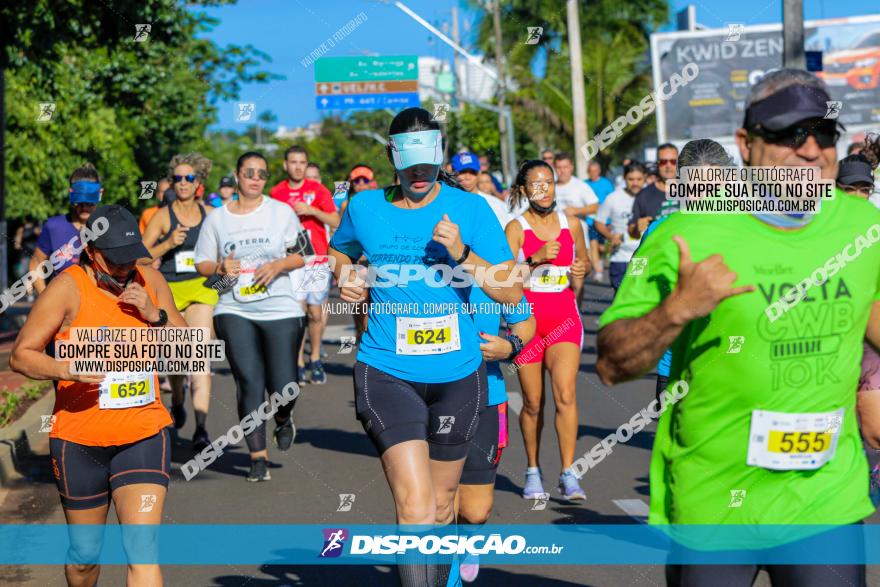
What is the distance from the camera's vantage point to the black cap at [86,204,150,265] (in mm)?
4992

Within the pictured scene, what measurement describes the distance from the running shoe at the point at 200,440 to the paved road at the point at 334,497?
0.13 meters

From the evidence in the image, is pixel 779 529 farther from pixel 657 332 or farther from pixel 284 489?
pixel 284 489

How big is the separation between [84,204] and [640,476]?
4.06 meters

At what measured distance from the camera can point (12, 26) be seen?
1347 cm

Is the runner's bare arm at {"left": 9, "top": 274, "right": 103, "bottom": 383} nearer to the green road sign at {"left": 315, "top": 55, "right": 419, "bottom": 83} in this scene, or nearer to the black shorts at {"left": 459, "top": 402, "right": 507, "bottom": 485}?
the black shorts at {"left": 459, "top": 402, "right": 507, "bottom": 485}

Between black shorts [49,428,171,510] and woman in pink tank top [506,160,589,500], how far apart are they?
3234mm

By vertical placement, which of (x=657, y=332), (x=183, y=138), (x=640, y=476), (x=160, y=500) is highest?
(x=183, y=138)

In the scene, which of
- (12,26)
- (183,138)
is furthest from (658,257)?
(183,138)

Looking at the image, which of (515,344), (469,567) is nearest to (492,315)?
(515,344)

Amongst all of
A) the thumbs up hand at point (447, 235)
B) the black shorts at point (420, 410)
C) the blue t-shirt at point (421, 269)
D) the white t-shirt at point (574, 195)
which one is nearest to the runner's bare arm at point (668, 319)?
the thumbs up hand at point (447, 235)

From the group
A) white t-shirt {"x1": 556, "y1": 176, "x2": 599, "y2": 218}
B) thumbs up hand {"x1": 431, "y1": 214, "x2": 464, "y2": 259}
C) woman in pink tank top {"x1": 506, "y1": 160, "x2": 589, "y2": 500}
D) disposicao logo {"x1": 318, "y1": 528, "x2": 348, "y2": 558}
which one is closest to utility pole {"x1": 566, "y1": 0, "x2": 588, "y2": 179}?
white t-shirt {"x1": 556, "y1": 176, "x2": 599, "y2": 218}

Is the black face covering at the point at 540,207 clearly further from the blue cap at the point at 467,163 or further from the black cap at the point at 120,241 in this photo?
the black cap at the point at 120,241

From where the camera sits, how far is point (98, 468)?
16.5ft

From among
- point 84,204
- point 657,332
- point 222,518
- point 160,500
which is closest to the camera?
point 657,332
